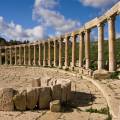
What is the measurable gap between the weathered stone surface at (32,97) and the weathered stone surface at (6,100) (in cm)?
69

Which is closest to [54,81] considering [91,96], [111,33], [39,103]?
[91,96]

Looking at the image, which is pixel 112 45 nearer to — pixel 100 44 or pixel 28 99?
pixel 100 44

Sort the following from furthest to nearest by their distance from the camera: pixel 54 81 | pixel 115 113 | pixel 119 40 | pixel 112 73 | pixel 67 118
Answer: pixel 119 40 < pixel 112 73 < pixel 54 81 < pixel 67 118 < pixel 115 113

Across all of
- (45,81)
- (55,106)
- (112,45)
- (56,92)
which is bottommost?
(55,106)

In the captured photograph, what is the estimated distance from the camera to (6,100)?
13.3 metres

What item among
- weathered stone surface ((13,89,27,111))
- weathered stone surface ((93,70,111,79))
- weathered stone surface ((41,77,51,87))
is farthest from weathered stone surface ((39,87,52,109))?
weathered stone surface ((93,70,111,79))

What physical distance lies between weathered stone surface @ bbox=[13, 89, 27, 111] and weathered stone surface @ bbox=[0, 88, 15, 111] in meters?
0.18

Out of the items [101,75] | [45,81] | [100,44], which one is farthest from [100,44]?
[45,81]

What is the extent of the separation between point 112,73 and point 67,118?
14749mm

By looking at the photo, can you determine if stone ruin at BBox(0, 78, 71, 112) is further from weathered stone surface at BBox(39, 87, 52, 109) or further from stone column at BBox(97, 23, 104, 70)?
stone column at BBox(97, 23, 104, 70)

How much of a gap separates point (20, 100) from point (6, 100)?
59 cm

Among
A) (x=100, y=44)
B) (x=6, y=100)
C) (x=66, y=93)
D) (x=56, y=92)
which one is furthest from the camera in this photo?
(x=100, y=44)

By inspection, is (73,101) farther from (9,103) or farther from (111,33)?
(111,33)

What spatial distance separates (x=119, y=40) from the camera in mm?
81688
